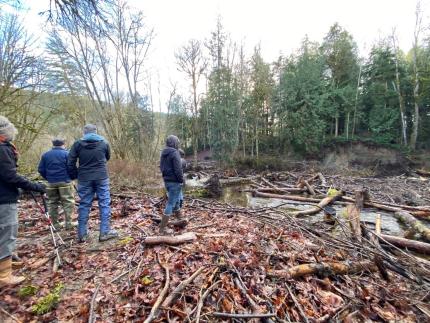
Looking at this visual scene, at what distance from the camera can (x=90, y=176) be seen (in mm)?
4605

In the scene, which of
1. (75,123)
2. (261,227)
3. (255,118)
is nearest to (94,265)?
(261,227)

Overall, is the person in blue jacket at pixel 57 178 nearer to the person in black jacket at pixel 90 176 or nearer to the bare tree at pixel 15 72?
the person in black jacket at pixel 90 176

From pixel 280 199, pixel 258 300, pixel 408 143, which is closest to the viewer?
pixel 258 300

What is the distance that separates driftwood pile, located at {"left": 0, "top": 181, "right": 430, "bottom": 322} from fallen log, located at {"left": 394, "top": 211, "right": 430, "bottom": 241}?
1923 millimetres

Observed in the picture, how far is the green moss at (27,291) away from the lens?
10.6 ft

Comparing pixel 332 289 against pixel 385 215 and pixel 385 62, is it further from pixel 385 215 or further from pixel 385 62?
pixel 385 62

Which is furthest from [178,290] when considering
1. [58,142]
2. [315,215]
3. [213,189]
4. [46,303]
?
[213,189]

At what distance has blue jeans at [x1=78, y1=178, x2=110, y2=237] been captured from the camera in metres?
4.63

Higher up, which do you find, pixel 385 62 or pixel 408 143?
pixel 385 62

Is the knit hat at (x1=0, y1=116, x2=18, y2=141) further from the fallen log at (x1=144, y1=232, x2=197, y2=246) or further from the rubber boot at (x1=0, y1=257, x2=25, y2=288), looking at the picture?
the fallen log at (x1=144, y1=232, x2=197, y2=246)

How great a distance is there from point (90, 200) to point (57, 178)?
1.10m

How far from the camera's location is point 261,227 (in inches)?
237

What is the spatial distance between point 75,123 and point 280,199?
47.2 ft

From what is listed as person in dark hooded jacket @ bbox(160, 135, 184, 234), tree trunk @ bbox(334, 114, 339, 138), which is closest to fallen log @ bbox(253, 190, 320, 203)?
person in dark hooded jacket @ bbox(160, 135, 184, 234)
